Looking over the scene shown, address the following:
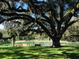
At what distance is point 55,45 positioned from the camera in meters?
23.0

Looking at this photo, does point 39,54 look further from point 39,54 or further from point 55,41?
point 55,41

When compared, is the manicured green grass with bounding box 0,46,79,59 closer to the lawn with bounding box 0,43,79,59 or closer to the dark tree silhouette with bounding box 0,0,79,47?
the lawn with bounding box 0,43,79,59

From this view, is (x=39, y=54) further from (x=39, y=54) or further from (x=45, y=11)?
(x=45, y=11)

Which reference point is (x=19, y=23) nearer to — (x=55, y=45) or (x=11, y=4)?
(x=11, y=4)

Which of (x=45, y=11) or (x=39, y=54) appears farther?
(x=45, y=11)

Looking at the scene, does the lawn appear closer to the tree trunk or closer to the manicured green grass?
the manicured green grass

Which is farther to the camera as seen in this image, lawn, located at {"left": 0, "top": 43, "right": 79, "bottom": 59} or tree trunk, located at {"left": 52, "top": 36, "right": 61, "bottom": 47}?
tree trunk, located at {"left": 52, "top": 36, "right": 61, "bottom": 47}

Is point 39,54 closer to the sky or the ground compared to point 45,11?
closer to the ground

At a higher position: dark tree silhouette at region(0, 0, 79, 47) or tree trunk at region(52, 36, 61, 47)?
dark tree silhouette at region(0, 0, 79, 47)

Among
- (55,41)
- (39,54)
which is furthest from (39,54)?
(55,41)

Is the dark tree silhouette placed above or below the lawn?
above

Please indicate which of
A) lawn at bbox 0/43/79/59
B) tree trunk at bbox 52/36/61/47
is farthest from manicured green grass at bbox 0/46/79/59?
tree trunk at bbox 52/36/61/47

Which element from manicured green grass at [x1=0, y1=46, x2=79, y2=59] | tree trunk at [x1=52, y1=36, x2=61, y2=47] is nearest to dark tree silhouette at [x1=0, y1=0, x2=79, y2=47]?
tree trunk at [x1=52, y1=36, x2=61, y2=47]

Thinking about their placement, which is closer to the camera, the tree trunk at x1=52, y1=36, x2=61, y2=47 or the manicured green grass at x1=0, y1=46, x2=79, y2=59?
the manicured green grass at x1=0, y1=46, x2=79, y2=59
